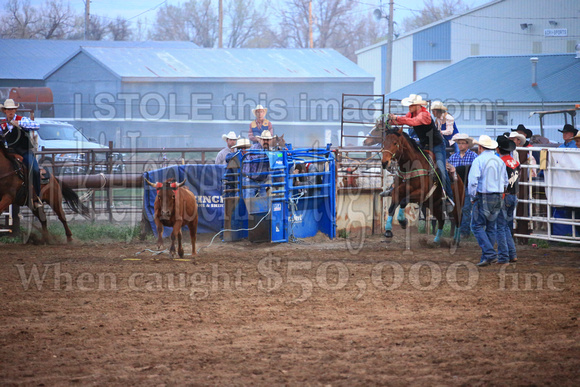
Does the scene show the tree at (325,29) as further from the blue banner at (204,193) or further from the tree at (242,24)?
the blue banner at (204,193)

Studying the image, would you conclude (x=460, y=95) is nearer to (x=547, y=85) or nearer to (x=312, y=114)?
(x=547, y=85)

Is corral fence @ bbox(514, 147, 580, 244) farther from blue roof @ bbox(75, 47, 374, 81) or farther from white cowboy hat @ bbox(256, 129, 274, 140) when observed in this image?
blue roof @ bbox(75, 47, 374, 81)

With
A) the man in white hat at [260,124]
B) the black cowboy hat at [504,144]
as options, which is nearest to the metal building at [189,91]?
the man in white hat at [260,124]

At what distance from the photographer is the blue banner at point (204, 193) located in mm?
13148

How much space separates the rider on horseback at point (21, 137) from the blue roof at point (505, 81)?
2462 centimetres

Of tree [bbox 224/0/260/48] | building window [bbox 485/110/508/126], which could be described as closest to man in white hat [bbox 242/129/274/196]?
building window [bbox 485/110/508/126]

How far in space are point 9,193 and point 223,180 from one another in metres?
3.68

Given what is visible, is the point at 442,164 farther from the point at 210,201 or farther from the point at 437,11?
the point at 437,11

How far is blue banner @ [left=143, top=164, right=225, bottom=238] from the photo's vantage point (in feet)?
43.1

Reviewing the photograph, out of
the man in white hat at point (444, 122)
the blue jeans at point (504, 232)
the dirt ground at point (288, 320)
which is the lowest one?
the dirt ground at point (288, 320)

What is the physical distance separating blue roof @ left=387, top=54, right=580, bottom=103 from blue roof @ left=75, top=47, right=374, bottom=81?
4.02 m

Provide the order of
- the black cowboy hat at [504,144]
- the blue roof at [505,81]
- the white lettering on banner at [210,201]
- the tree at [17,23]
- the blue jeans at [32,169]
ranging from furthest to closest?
the tree at [17,23], the blue roof at [505,81], the white lettering on banner at [210,201], the blue jeans at [32,169], the black cowboy hat at [504,144]

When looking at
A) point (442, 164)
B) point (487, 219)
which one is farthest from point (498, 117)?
point (487, 219)

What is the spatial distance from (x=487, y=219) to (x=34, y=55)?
37725 mm
